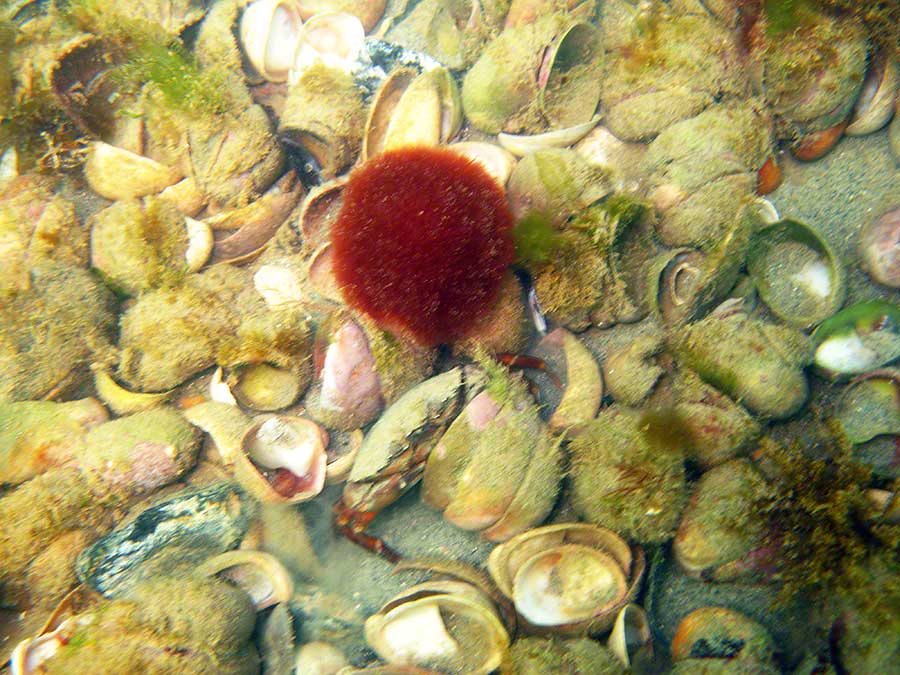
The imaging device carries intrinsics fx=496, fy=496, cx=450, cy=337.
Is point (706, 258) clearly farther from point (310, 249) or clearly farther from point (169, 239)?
point (169, 239)

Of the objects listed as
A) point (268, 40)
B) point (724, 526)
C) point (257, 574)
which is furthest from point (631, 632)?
point (268, 40)

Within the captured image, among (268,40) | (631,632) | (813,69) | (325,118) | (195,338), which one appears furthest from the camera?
(268,40)

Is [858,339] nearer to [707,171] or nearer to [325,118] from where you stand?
[707,171]

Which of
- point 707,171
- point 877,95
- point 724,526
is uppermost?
point 877,95

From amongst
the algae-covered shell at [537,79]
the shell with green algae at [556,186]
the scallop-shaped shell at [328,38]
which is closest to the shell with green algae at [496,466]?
the shell with green algae at [556,186]

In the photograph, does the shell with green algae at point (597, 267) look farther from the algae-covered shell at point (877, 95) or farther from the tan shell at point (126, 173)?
the tan shell at point (126, 173)

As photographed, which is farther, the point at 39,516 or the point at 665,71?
the point at 665,71

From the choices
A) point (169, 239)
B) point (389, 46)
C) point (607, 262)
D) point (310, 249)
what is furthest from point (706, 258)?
point (169, 239)
